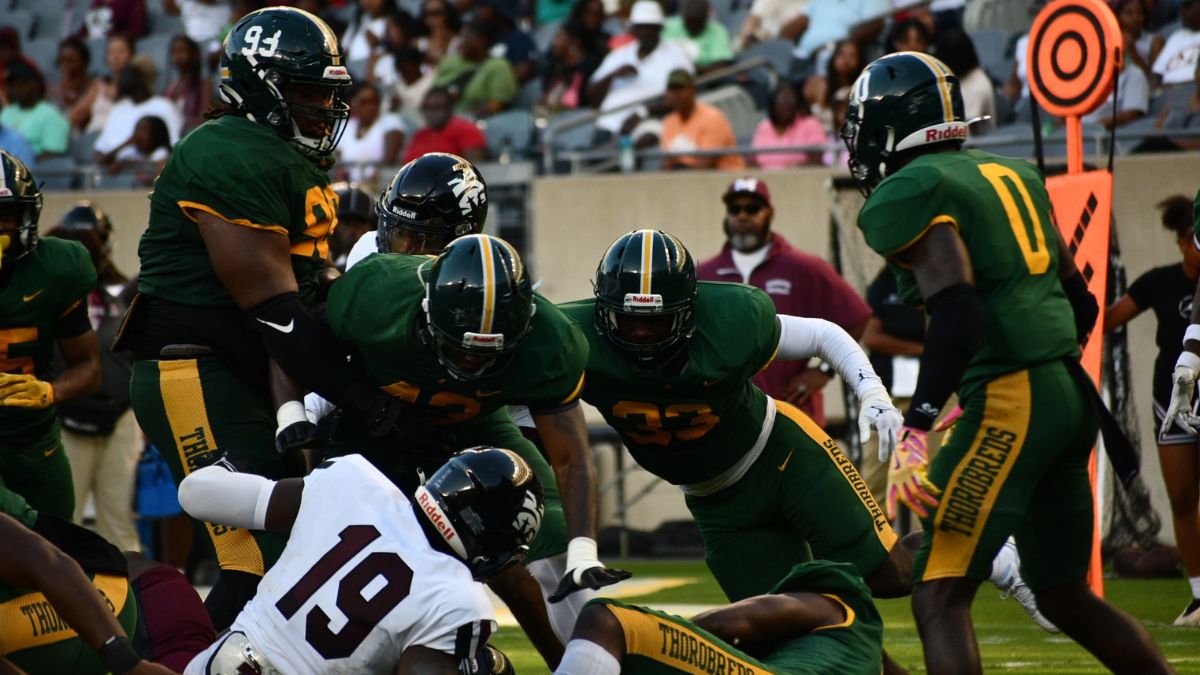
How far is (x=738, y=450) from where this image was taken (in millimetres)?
4707

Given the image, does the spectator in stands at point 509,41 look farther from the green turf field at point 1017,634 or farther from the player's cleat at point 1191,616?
the player's cleat at point 1191,616

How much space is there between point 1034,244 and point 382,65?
9635mm

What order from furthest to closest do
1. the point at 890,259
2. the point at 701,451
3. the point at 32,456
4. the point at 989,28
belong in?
the point at 989,28 < the point at 32,456 < the point at 701,451 < the point at 890,259

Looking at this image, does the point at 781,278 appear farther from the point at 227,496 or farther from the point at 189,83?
the point at 189,83

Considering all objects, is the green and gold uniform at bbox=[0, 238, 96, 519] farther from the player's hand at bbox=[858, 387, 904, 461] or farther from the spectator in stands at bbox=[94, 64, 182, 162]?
the spectator in stands at bbox=[94, 64, 182, 162]

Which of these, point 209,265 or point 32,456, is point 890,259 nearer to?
point 209,265

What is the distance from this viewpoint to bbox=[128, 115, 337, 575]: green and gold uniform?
14.2 feet

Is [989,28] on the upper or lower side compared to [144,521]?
upper

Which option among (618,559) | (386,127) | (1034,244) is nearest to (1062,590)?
(1034,244)

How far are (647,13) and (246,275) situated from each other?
7.97m

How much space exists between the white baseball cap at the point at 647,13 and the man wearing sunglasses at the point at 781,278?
4.08m

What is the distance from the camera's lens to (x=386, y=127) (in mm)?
11828

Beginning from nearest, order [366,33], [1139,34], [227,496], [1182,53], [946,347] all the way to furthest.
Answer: [227,496] → [946,347] → [1182,53] → [1139,34] → [366,33]

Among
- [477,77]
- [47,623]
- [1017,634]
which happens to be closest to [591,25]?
[477,77]
